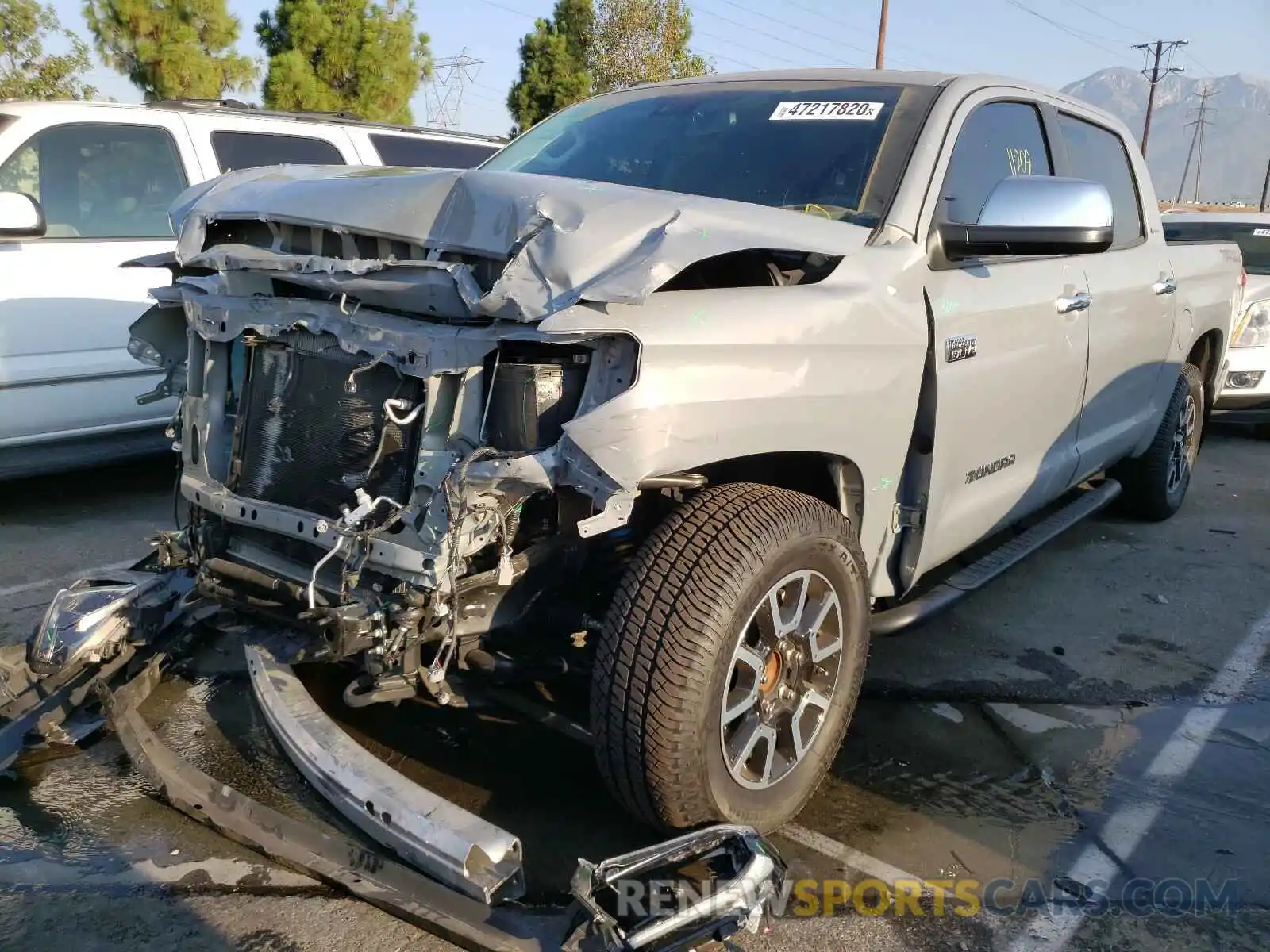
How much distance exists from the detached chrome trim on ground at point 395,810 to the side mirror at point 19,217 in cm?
333

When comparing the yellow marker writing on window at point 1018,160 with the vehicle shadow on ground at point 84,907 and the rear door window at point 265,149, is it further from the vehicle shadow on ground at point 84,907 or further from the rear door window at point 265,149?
the rear door window at point 265,149

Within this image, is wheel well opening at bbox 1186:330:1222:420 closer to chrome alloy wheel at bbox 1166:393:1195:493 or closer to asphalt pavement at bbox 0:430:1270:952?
chrome alloy wheel at bbox 1166:393:1195:493

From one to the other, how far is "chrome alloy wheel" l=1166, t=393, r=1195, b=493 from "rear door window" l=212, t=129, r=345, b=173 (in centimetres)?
494

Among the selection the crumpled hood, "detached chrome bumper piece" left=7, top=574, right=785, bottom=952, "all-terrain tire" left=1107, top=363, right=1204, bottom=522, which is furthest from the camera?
"all-terrain tire" left=1107, top=363, right=1204, bottom=522

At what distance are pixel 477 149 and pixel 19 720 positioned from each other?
19.0 ft

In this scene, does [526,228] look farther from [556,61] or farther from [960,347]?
[556,61]

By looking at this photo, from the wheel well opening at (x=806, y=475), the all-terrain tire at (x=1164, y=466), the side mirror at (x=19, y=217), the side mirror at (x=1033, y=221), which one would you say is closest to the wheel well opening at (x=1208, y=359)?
the all-terrain tire at (x=1164, y=466)

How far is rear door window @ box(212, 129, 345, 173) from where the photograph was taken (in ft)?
20.0

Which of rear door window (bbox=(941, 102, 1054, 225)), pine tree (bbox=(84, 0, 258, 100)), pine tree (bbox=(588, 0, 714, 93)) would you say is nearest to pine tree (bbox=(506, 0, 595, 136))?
pine tree (bbox=(588, 0, 714, 93))

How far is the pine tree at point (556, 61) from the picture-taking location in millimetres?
26219

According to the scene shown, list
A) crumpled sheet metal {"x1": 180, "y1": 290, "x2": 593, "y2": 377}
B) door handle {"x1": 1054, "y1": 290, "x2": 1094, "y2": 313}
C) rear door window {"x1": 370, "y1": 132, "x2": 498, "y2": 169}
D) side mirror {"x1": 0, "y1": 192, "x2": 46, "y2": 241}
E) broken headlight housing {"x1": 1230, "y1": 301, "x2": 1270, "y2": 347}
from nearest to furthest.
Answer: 1. crumpled sheet metal {"x1": 180, "y1": 290, "x2": 593, "y2": 377}
2. door handle {"x1": 1054, "y1": 290, "x2": 1094, "y2": 313}
3. side mirror {"x1": 0, "y1": 192, "x2": 46, "y2": 241}
4. rear door window {"x1": 370, "y1": 132, "x2": 498, "y2": 169}
5. broken headlight housing {"x1": 1230, "y1": 301, "x2": 1270, "y2": 347}

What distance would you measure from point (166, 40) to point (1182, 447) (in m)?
15.9

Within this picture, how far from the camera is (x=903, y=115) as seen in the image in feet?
11.0

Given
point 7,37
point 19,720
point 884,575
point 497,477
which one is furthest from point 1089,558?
point 7,37
